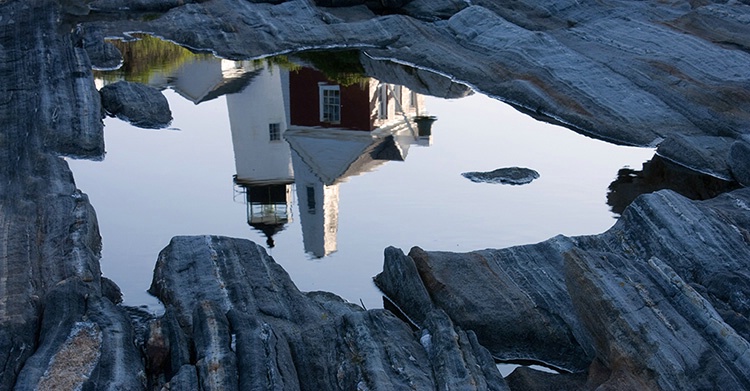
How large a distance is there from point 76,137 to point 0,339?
8.37 m

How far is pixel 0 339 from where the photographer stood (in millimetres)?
7582

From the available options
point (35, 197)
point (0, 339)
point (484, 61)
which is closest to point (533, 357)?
point (0, 339)

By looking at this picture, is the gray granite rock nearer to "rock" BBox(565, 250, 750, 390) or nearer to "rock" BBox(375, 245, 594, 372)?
"rock" BBox(375, 245, 594, 372)

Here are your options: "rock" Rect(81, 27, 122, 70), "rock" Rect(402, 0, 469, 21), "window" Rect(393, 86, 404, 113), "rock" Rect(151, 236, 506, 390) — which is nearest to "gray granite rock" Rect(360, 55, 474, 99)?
"window" Rect(393, 86, 404, 113)

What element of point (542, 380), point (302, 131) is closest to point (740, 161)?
point (542, 380)

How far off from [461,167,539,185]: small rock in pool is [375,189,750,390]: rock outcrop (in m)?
3.63

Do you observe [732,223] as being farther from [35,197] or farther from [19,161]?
[19,161]

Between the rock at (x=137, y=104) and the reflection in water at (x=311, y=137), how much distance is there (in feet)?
4.45

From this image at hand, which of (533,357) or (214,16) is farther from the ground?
(214,16)

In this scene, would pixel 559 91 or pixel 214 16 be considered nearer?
pixel 559 91

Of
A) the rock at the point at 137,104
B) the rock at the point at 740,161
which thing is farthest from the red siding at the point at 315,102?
the rock at the point at 740,161

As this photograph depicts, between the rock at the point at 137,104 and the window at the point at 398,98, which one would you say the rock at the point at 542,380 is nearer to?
the window at the point at 398,98

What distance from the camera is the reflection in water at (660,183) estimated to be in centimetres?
1416

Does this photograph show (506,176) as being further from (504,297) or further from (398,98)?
(504,297)
